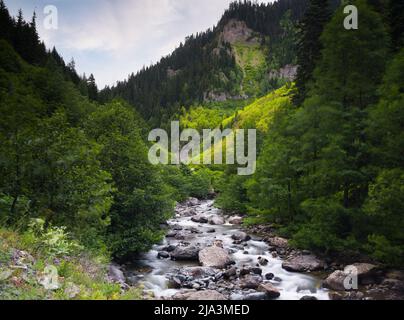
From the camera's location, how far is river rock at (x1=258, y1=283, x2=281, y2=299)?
51.8 ft

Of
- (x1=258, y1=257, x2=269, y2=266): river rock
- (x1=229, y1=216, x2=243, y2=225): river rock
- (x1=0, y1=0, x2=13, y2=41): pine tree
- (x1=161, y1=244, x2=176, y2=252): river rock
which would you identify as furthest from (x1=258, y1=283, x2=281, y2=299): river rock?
(x1=0, y1=0, x2=13, y2=41): pine tree

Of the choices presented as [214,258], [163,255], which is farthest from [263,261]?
[163,255]

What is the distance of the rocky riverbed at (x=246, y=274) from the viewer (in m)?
15.6

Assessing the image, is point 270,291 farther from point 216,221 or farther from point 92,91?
point 92,91

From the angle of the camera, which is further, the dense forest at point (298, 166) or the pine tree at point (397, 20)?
the pine tree at point (397, 20)

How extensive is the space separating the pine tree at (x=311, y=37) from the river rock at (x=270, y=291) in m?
20.2

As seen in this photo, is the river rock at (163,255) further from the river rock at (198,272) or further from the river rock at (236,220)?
the river rock at (236,220)

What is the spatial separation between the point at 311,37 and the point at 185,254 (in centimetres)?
2350

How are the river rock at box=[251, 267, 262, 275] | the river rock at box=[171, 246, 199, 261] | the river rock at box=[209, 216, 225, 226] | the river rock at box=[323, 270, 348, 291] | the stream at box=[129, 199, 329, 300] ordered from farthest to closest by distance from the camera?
1. the river rock at box=[209, 216, 225, 226]
2. the river rock at box=[171, 246, 199, 261]
3. the river rock at box=[251, 267, 262, 275]
4. the stream at box=[129, 199, 329, 300]
5. the river rock at box=[323, 270, 348, 291]

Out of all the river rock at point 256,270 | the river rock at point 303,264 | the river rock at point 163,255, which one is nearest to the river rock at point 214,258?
A: the river rock at point 256,270

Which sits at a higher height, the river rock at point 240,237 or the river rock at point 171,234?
the river rock at point 240,237

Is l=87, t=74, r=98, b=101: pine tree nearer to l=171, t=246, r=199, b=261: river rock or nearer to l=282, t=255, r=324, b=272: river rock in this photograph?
l=171, t=246, r=199, b=261: river rock

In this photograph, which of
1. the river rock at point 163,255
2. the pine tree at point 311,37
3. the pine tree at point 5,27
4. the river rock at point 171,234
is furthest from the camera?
the pine tree at point 5,27
